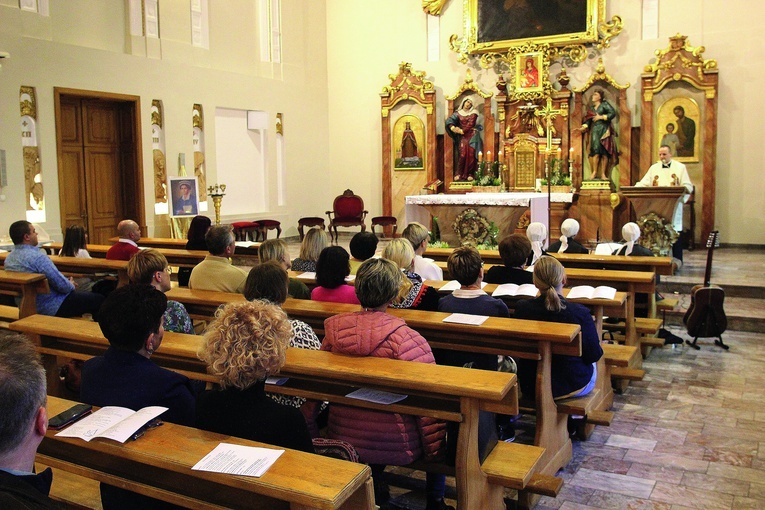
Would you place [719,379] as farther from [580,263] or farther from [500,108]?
[500,108]

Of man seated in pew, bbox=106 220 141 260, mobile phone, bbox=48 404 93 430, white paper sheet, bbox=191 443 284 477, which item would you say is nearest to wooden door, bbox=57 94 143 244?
man seated in pew, bbox=106 220 141 260

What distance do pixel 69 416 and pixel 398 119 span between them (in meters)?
12.3

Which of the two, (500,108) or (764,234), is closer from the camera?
(764,234)

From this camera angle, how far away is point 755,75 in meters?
11.3

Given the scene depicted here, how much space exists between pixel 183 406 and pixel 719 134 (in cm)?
1133

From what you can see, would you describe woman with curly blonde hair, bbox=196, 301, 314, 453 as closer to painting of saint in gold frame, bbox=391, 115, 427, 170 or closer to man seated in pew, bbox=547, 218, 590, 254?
man seated in pew, bbox=547, 218, 590, 254

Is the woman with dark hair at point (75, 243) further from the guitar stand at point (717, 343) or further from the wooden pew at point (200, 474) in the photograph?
the guitar stand at point (717, 343)

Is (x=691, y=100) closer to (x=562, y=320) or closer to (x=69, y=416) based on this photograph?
(x=562, y=320)

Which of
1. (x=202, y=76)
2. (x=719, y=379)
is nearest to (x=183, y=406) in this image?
(x=719, y=379)

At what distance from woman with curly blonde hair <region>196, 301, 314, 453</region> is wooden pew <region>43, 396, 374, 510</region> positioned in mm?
92

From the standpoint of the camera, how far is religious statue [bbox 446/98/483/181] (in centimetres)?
1326

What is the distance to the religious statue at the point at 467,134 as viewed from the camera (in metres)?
13.3

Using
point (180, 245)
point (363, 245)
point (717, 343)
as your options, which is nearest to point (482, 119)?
point (180, 245)

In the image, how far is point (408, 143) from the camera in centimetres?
1401
